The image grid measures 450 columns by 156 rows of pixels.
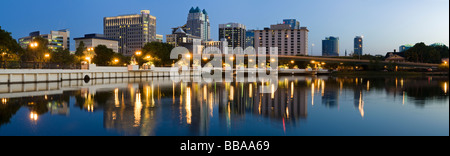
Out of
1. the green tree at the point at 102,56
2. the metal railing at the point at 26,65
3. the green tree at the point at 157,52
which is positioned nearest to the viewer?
the metal railing at the point at 26,65

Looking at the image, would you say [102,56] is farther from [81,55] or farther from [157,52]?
[157,52]

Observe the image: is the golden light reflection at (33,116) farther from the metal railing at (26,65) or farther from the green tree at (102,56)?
the green tree at (102,56)

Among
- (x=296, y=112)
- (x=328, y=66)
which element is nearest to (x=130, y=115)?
(x=296, y=112)

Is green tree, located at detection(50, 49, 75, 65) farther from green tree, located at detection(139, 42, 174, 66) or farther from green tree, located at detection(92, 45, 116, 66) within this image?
green tree, located at detection(139, 42, 174, 66)

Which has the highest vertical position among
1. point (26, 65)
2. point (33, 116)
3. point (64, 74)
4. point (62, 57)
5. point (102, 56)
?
point (102, 56)

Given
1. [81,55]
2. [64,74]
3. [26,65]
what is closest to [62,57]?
[81,55]

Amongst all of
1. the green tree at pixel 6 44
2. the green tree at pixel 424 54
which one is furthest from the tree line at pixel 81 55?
the green tree at pixel 424 54

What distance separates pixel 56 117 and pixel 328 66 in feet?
461

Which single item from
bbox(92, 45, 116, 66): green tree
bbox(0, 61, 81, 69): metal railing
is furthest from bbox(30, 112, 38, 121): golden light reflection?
bbox(92, 45, 116, 66): green tree

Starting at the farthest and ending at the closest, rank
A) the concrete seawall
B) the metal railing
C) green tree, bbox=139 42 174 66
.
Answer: green tree, bbox=139 42 174 66 → the metal railing → the concrete seawall
